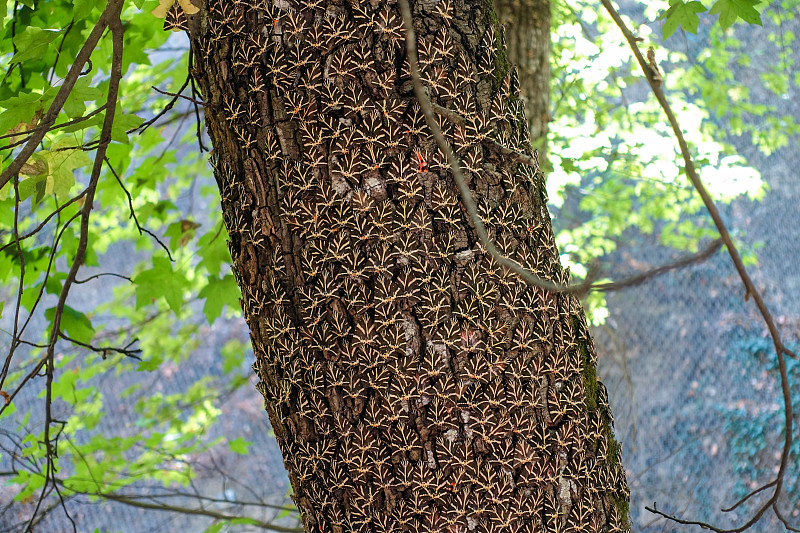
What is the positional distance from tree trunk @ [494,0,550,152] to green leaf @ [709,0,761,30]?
3.59 feet

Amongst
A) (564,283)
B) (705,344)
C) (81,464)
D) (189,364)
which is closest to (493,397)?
(564,283)

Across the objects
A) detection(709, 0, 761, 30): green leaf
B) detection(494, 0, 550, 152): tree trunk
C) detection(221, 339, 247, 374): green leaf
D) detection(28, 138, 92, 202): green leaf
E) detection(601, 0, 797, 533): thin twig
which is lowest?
detection(601, 0, 797, 533): thin twig

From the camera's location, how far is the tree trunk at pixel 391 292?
74 centimetres

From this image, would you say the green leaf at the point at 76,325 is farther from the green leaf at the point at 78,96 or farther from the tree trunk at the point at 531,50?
the tree trunk at the point at 531,50

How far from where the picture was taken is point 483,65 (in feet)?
2.64

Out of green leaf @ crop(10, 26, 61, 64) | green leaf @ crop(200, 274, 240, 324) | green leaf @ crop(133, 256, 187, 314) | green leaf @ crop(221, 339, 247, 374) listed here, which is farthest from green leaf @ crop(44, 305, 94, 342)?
green leaf @ crop(221, 339, 247, 374)

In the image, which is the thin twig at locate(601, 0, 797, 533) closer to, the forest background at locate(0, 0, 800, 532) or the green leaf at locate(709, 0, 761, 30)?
the green leaf at locate(709, 0, 761, 30)

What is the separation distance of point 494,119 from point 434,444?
433mm

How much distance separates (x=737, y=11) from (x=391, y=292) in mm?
999

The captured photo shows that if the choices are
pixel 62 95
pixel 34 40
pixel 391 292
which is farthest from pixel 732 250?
pixel 34 40

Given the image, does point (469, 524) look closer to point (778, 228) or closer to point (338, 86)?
point (338, 86)

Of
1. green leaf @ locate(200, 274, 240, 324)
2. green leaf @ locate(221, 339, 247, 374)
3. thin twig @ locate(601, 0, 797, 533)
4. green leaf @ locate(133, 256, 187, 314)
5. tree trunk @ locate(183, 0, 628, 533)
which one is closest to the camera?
thin twig @ locate(601, 0, 797, 533)

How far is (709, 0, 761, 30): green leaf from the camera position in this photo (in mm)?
1175

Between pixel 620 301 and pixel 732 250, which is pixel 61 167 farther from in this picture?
pixel 620 301
